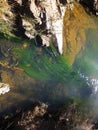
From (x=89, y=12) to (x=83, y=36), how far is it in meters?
1.15

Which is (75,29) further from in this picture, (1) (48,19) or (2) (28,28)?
(2) (28,28)

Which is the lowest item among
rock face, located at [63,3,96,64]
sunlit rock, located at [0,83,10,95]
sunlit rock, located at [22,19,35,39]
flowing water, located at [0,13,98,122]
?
flowing water, located at [0,13,98,122]

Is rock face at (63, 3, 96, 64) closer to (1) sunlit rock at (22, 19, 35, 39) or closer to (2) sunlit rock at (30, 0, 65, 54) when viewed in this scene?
(2) sunlit rock at (30, 0, 65, 54)

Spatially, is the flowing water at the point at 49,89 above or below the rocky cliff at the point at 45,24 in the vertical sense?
below

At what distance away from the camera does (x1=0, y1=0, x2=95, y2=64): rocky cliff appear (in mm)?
8961

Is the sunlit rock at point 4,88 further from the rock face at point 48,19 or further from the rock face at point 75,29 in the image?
the rock face at point 75,29

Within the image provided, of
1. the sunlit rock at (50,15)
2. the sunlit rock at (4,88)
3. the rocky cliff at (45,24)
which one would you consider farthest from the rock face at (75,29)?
the sunlit rock at (4,88)

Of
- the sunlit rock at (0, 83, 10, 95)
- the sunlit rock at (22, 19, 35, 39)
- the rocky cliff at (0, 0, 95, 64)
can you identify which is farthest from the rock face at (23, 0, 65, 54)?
the sunlit rock at (0, 83, 10, 95)

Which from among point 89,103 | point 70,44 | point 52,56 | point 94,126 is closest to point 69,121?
point 94,126

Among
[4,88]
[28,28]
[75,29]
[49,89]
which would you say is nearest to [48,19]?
[28,28]

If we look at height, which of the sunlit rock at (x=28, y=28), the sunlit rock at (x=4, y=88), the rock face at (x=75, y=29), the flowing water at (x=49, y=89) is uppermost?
the sunlit rock at (x=28, y=28)

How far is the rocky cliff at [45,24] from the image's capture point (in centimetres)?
896

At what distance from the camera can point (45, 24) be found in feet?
30.2

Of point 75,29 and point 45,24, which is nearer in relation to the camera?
point 45,24
